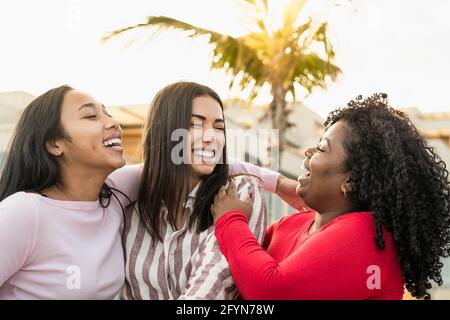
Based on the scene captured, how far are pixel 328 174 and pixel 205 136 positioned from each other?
1.50 ft

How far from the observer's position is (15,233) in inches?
83.6

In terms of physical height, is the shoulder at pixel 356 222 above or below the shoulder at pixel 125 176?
below

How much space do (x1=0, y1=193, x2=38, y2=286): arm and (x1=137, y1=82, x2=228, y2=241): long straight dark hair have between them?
1.37ft

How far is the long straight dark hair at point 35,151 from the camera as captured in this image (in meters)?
2.38

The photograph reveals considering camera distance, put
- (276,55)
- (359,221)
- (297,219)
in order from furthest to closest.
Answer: (276,55), (297,219), (359,221)

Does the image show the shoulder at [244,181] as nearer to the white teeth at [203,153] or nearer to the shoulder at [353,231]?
the white teeth at [203,153]

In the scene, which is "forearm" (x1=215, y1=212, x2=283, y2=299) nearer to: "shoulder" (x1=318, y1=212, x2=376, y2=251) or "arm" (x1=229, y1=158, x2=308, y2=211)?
"shoulder" (x1=318, y1=212, x2=376, y2=251)

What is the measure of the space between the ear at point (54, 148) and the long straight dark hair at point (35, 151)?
0.01 meters

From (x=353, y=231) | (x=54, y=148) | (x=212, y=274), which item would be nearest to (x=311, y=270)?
(x=353, y=231)

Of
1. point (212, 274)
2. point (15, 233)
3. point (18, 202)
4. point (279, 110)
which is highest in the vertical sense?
point (279, 110)

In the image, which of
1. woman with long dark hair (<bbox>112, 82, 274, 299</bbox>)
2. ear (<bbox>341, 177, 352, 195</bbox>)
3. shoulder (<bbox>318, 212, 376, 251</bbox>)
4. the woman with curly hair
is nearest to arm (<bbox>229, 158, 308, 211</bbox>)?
woman with long dark hair (<bbox>112, 82, 274, 299</bbox>)

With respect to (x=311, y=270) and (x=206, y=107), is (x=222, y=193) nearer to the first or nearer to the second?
(x=206, y=107)

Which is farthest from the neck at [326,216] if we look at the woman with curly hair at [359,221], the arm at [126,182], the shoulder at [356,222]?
the arm at [126,182]
